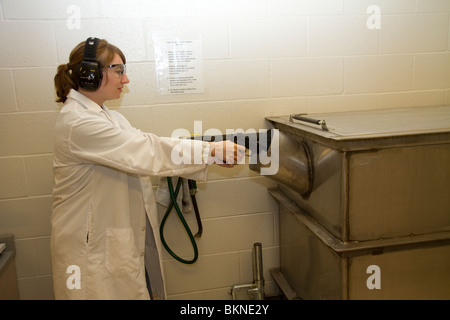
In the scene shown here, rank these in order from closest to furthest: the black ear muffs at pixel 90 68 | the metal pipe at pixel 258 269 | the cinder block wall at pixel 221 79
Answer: the black ear muffs at pixel 90 68 < the cinder block wall at pixel 221 79 < the metal pipe at pixel 258 269

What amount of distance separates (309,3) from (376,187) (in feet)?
3.96

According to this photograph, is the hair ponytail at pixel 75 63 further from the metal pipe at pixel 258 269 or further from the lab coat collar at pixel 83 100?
the metal pipe at pixel 258 269

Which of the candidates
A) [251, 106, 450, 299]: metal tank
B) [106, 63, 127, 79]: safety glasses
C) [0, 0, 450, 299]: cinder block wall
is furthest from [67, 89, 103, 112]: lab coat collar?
[251, 106, 450, 299]: metal tank

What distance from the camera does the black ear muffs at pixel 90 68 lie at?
1.52 meters

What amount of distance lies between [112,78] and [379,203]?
119cm

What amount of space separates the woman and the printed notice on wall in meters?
0.39

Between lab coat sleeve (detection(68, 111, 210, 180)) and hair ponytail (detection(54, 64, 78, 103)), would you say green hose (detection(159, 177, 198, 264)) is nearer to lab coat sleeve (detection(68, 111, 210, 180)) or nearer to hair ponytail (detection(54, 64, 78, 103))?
lab coat sleeve (detection(68, 111, 210, 180))

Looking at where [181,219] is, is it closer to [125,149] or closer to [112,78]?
[125,149]

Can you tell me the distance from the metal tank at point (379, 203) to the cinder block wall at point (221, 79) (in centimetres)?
63

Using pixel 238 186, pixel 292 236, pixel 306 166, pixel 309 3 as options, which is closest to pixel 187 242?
pixel 238 186

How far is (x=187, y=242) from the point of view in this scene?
2232 mm

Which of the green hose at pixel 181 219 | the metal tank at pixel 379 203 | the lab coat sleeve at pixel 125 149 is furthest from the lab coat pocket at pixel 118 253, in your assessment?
the metal tank at pixel 379 203
